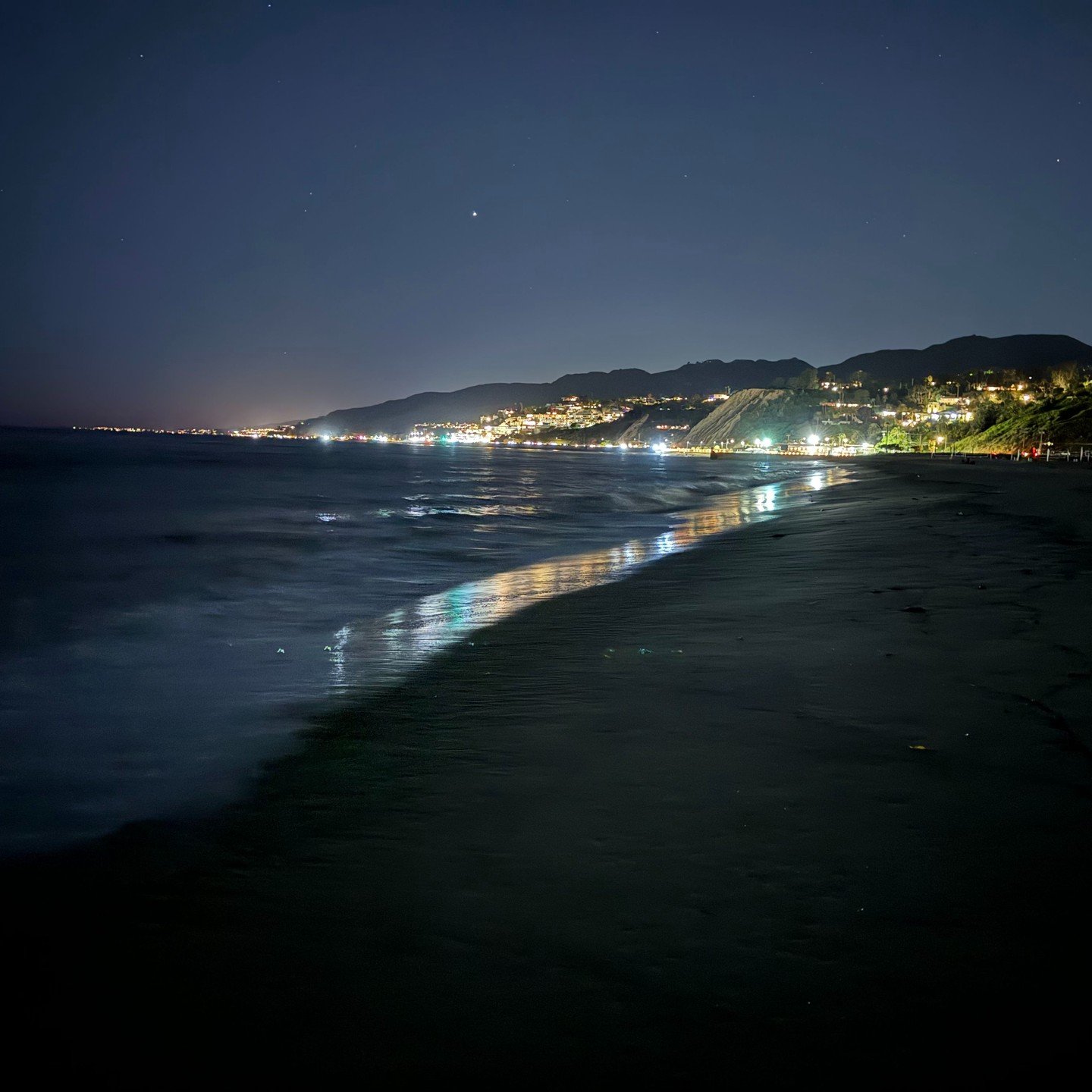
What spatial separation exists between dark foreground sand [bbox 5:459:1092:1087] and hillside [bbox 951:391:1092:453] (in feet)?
308

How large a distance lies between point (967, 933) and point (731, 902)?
2.75ft

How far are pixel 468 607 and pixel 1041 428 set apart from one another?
105 metres

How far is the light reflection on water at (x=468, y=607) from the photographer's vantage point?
812cm

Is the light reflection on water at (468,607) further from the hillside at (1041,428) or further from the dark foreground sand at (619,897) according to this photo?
the hillside at (1041,428)

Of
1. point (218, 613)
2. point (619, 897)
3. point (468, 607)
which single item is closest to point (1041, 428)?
point (468, 607)

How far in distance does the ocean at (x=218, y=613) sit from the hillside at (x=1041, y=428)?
7239 centimetres

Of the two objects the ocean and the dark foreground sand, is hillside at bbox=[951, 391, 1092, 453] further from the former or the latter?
the dark foreground sand

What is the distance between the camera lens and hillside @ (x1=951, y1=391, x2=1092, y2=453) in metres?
91.0

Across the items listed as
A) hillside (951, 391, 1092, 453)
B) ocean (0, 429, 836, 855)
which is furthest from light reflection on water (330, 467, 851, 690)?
hillside (951, 391, 1092, 453)

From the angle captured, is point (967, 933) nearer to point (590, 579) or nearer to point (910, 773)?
point (910, 773)

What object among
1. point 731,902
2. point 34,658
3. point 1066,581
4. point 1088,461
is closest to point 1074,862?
point 731,902

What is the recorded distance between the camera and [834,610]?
30.1 ft

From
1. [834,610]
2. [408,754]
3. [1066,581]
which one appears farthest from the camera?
[1066,581]

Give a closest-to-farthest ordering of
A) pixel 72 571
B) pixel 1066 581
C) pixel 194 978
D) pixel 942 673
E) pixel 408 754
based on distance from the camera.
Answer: pixel 194 978 → pixel 408 754 → pixel 942 673 → pixel 1066 581 → pixel 72 571
